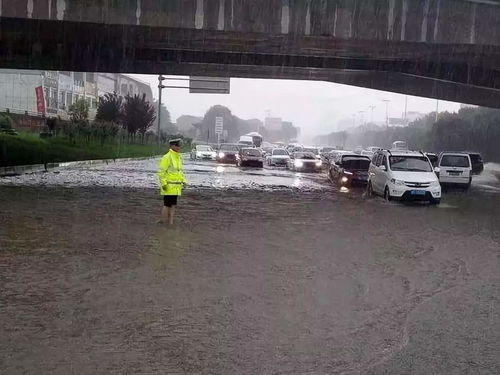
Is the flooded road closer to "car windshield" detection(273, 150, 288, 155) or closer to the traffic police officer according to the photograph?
the traffic police officer

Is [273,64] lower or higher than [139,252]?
higher

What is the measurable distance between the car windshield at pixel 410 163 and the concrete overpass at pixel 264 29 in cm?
369

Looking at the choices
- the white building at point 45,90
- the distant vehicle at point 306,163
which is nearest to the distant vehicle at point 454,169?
the distant vehicle at point 306,163

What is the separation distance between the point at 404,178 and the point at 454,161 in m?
10.4

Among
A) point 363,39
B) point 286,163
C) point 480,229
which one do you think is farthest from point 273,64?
point 286,163

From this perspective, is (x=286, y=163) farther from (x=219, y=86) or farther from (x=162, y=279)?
(x=162, y=279)

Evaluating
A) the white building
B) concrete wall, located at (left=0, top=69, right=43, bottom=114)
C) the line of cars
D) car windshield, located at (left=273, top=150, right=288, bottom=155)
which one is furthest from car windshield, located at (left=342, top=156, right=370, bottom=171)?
concrete wall, located at (left=0, top=69, right=43, bottom=114)

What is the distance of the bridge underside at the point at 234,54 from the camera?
1872 centimetres

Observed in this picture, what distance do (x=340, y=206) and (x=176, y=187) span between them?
687 cm

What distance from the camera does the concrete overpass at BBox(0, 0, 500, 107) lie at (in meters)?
16.8

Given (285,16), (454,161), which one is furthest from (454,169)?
(285,16)

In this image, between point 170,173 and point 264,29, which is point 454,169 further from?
point 170,173

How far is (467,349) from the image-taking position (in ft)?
16.8

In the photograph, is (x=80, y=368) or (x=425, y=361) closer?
(x=80, y=368)
